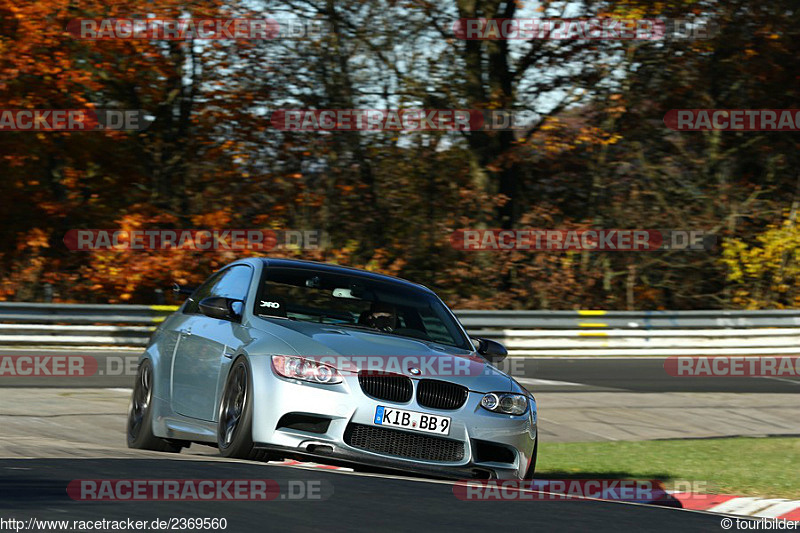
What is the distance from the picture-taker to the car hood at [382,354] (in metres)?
7.14

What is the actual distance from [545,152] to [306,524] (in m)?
22.0

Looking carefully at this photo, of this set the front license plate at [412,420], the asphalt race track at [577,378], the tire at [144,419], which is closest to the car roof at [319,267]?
the tire at [144,419]

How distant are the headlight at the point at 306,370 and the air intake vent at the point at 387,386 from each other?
0.16 metres

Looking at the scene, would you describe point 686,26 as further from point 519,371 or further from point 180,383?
point 180,383

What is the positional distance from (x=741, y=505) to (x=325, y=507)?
3682 mm

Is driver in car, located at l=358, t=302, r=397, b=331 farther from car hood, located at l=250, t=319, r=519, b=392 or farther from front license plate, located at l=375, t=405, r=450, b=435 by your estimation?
front license plate, located at l=375, t=405, r=450, b=435

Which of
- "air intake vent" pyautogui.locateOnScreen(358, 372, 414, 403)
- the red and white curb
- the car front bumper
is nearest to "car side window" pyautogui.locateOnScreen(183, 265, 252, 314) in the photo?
the car front bumper

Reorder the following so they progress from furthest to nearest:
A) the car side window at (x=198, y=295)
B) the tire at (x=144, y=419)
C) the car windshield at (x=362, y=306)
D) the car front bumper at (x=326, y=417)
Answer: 1. the car side window at (x=198, y=295)
2. the tire at (x=144, y=419)
3. the car windshield at (x=362, y=306)
4. the car front bumper at (x=326, y=417)

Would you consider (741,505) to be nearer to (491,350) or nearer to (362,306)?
(491,350)

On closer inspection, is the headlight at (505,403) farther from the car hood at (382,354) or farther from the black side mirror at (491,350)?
the black side mirror at (491,350)

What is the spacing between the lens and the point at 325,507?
5125mm

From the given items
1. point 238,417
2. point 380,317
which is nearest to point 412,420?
point 238,417

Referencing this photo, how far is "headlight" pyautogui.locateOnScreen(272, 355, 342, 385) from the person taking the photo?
7.00 m

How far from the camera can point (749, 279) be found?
25.9m
